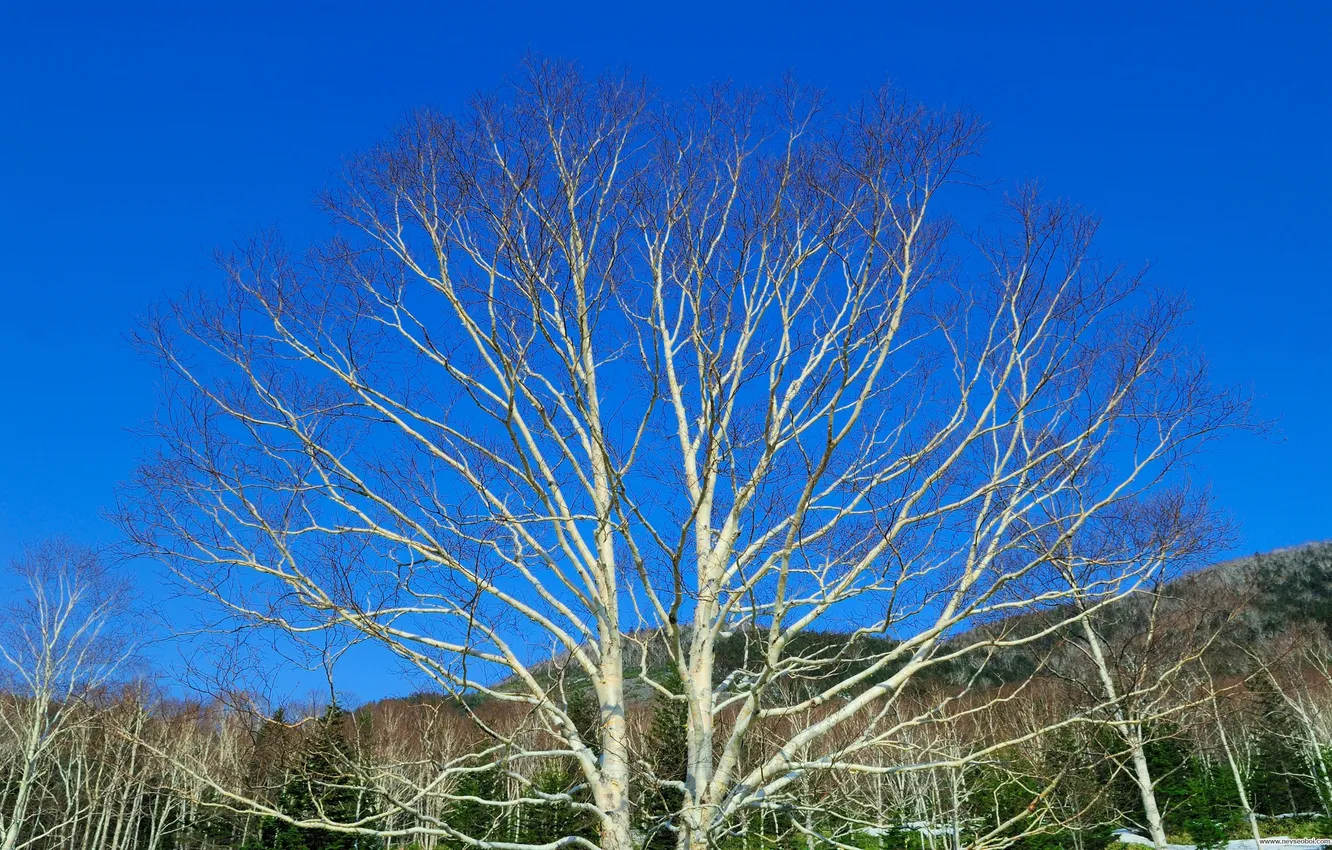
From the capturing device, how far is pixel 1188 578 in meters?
14.1

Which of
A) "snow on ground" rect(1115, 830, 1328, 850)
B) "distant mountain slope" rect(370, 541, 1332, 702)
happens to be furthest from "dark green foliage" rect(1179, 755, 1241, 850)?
"distant mountain slope" rect(370, 541, 1332, 702)

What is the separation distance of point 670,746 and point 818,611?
18.6 metres

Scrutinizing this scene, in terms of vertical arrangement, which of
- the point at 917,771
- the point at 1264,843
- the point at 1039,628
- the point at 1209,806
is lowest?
the point at 1264,843

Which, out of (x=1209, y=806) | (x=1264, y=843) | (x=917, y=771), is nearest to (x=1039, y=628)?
(x=917, y=771)

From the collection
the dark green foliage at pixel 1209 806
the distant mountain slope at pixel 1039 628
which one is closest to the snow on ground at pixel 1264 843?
the dark green foliage at pixel 1209 806

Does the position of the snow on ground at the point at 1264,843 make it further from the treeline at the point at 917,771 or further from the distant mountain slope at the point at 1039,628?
the distant mountain slope at the point at 1039,628

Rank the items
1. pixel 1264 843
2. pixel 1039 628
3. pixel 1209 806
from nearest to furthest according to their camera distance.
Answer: pixel 1039 628 < pixel 1264 843 < pixel 1209 806

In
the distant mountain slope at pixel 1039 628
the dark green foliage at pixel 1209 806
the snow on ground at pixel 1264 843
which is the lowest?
the snow on ground at pixel 1264 843

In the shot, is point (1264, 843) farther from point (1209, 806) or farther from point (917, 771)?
point (917, 771)

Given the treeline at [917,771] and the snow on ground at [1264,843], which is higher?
the treeline at [917,771]

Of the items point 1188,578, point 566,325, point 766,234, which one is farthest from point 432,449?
point 1188,578

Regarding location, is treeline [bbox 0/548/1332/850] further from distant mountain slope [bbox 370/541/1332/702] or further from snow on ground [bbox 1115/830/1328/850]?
snow on ground [bbox 1115/830/1328/850]

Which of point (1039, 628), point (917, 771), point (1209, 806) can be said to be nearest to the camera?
point (1039, 628)

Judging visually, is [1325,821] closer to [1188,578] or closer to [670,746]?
[1188,578]
